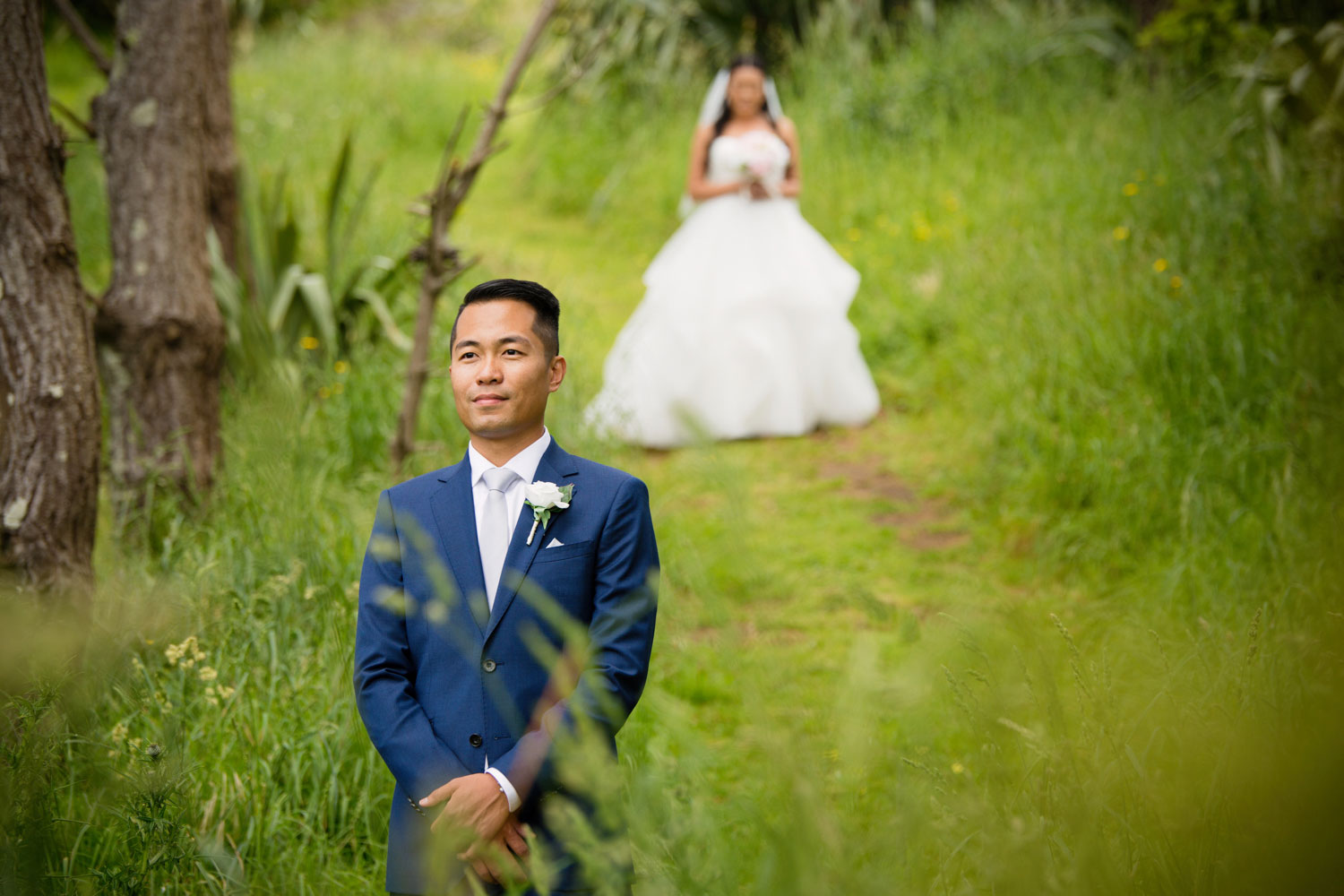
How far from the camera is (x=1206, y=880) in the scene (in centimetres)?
133

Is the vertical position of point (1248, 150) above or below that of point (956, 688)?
above

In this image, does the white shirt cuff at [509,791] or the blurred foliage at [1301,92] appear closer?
the white shirt cuff at [509,791]

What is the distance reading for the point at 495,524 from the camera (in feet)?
5.50

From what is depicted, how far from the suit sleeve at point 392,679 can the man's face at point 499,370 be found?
246 mm

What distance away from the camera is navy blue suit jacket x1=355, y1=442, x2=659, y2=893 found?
5.16ft

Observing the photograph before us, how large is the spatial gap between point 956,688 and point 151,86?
3.54 meters

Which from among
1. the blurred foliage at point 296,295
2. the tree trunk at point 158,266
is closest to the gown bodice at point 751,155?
the blurred foliage at point 296,295

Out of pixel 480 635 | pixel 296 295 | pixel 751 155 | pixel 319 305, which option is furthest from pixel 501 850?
pixel 751 155

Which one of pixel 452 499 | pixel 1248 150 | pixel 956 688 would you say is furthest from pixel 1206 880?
pixel 1248 150

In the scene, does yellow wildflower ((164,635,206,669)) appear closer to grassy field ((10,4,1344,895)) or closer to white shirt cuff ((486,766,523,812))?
grassy field ((10,4,1344,895))

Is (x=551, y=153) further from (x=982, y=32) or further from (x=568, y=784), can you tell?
(x=568, y=784)

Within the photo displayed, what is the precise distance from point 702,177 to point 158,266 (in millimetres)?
3222

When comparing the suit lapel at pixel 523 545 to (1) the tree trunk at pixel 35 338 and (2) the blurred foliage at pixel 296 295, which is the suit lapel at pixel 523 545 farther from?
(2) the blurred foliage at pixel 296 295

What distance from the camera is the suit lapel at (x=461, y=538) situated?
1.62 metres
